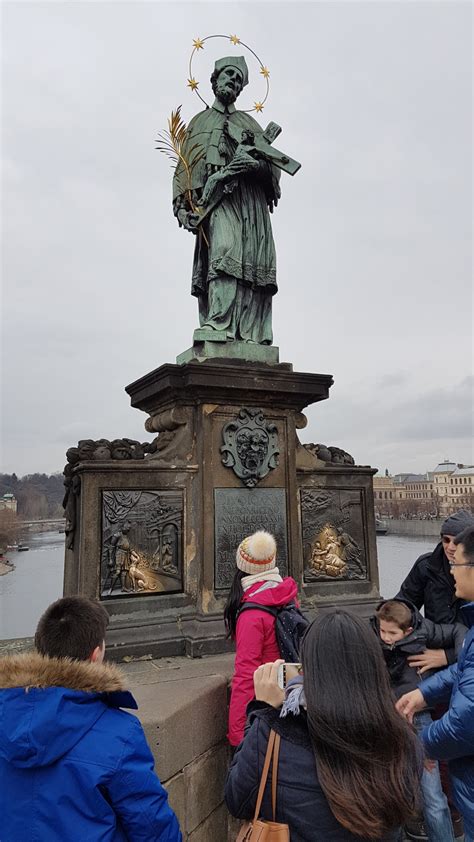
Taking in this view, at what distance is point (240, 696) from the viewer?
118 inches

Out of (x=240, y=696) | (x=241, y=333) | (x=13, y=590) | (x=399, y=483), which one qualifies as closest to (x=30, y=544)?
(x=13, y=590)

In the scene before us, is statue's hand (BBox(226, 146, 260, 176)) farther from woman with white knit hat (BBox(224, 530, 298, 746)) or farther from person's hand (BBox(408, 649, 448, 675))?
person's hand (BBox(408, 649, 448, 675))

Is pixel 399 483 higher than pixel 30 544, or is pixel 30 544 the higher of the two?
pixel 399 483

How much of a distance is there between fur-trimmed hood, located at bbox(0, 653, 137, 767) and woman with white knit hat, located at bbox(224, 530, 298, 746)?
50.0 inches

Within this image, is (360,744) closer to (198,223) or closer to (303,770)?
(303,770)

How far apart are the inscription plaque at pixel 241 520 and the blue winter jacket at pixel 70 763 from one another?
3.61m

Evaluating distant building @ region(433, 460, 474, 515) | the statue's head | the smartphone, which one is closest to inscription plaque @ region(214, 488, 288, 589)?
the smartphone

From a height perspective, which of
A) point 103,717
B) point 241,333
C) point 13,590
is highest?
point 241,333

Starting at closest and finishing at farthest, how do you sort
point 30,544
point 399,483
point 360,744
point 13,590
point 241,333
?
point 360,744
point 241,333
point 13,590
point 30,544
point 399,483

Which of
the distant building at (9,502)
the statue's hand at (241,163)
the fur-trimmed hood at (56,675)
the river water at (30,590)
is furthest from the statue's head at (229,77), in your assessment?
the distant building at (9,502)

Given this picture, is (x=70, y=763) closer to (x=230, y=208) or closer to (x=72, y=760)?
(x=72, y=760)

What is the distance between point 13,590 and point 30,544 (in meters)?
25.0

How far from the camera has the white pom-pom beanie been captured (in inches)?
127

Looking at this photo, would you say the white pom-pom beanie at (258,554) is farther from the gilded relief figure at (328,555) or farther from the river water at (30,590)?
the river water at (30,590)
